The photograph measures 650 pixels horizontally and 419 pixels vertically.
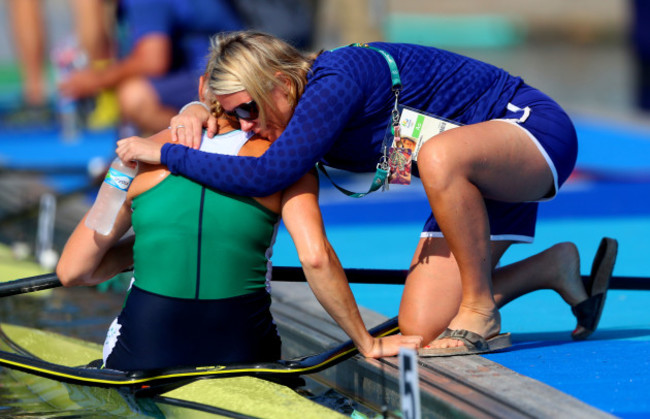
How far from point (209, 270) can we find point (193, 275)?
5 cm

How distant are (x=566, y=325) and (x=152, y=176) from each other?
5.68 ft

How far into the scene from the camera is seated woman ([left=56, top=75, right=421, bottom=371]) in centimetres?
319

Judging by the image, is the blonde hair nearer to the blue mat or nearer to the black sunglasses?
the black sunglasses

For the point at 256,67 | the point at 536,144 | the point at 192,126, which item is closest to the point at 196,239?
the point at 192,126

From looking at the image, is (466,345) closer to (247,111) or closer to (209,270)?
(209,270)

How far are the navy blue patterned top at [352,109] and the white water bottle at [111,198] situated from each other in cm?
17

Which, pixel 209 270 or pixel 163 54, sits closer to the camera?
pixel 209 270

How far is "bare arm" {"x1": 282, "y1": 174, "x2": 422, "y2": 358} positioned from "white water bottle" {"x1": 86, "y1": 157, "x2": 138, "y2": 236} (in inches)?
19.7

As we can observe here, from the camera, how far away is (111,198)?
10.9 feet

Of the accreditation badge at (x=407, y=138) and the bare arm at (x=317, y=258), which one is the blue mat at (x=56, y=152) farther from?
the bare arm at (x=317, y=258)

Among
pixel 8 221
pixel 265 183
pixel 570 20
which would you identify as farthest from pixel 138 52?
pixel 570 20

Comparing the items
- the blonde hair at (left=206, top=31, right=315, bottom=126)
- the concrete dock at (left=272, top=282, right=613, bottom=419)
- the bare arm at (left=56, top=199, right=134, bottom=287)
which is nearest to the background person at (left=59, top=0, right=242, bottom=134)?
the concrete dock at (left=272, top=282, right=613, bottom=419)

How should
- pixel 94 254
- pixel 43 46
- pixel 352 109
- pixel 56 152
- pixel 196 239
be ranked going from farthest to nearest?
pixel 43 46
pixel 56 152
pixel 94 254
pixel 352 109
pixel 196 239

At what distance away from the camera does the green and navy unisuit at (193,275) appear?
3195mm
